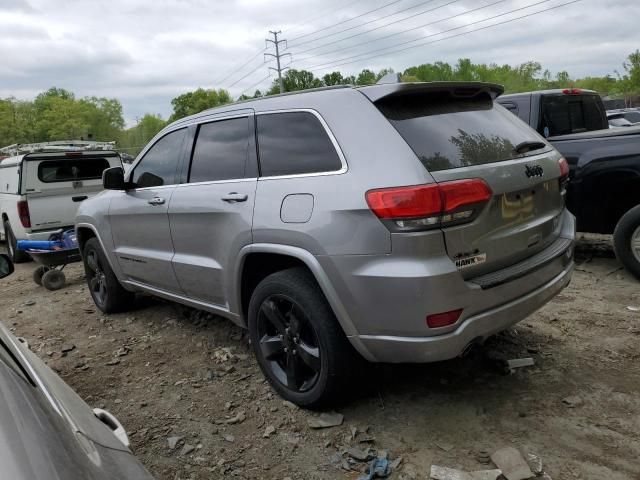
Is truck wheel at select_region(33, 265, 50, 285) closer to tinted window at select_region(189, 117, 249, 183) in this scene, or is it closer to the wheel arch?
tinted window at select_region(189, 117, 249, 183)

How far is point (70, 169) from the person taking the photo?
8.45m

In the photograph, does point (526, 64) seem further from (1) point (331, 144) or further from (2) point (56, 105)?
(1) point (331, 144)

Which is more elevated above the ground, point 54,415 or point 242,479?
point 54,415

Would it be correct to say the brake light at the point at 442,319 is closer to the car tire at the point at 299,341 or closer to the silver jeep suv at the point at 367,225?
the silver jeep suv at the point at 367,225

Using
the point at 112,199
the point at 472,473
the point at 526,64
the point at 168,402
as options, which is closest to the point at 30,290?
the point at 112,199

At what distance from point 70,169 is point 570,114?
7279 mm

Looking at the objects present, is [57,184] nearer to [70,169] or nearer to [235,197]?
[70,169]

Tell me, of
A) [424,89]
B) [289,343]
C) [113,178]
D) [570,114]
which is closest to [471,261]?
[424,89]

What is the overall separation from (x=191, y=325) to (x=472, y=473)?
10.0 ft

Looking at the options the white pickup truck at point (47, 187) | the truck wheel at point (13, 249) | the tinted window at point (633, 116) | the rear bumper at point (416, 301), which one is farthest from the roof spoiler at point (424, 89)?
the tinted window at point (633, 116)

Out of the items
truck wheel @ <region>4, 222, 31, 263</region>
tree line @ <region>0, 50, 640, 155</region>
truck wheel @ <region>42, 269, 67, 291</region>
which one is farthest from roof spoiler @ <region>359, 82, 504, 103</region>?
tree line @ <region>0, 50, 640, 155</region>

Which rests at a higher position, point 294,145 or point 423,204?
point 294,145

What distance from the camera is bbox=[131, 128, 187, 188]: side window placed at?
4.15m

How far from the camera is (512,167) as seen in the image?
9.50ft
